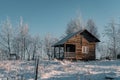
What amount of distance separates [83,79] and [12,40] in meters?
50.8

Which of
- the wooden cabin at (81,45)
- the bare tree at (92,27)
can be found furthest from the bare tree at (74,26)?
the wooden cabin at (81,45)

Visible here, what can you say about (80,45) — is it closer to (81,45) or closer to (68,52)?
(81,45)

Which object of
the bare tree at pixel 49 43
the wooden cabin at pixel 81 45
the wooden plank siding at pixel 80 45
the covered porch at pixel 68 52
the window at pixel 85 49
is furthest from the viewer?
the bare tree at pixel 49 43

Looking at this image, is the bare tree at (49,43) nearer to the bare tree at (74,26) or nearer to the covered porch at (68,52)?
the bare tree at (74,26)

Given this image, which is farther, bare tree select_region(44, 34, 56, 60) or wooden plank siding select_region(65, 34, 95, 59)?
bare tree select_region(44, 34, 56, 60)

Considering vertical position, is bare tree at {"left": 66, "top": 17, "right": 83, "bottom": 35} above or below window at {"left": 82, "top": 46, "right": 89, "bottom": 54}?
above

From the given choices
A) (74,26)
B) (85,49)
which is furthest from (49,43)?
(85,49)

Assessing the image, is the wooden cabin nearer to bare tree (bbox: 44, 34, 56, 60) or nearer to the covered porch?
the covered porch

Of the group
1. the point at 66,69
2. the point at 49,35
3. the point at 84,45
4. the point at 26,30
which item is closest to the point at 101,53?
the point at 49,35

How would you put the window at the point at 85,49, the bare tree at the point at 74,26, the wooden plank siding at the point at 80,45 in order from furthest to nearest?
1. the bare tree at the point at 74,26
2. the window at the point at 85,49
3. the wooden plank siding at the point at 80,45

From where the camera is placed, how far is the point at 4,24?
7038 centimetres

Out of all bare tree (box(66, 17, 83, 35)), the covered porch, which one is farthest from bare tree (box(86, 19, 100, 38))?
the covered porch

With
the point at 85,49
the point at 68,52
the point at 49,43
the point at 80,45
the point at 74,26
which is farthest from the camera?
the point at 49,43

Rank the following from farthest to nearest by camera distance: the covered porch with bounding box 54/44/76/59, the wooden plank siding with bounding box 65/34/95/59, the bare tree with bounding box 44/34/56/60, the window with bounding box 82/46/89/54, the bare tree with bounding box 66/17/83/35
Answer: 1. the bare tree with bounding box 44/34/56/60
2. the bare tree with bounding box 66/17/83/35
3. the window with bounding box 82/46/89/54
4. the wooden plank siding with bounding box 65/34/95/59
5. the covered porch with bounding box 54/44/76/59
